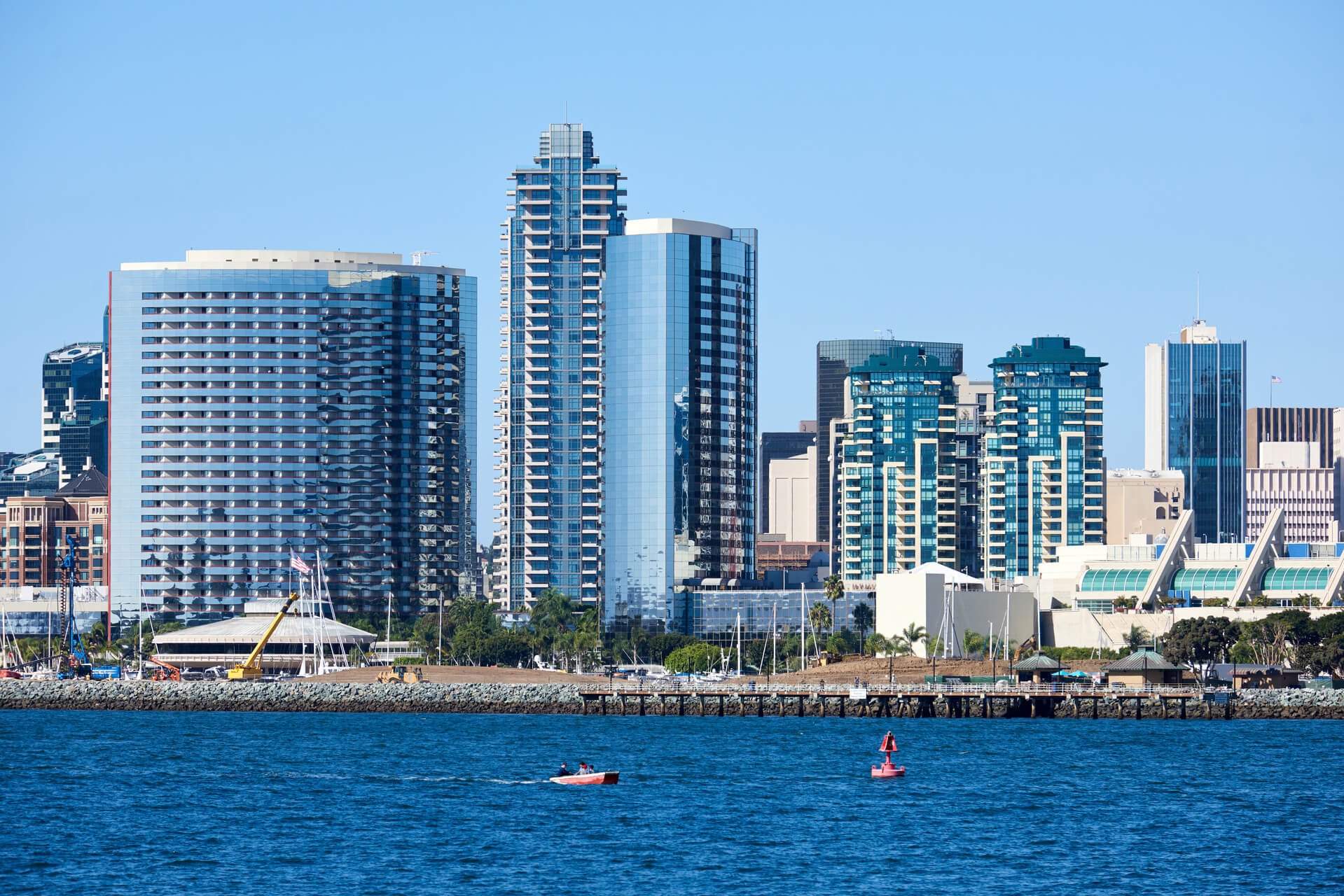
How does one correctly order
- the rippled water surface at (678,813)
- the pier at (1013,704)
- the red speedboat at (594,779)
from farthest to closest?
the pier at (1013,704)
the red speedboat at (594,779)
the rippled water surface at (678,813)

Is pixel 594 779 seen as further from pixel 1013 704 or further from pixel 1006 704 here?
pixel 1013 704

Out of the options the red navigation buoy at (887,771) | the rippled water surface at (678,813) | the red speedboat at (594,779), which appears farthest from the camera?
the red navigation buoy at (887,771)

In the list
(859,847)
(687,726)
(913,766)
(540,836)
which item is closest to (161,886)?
(540,836)

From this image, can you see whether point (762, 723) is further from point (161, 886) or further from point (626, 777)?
point (161, 886)

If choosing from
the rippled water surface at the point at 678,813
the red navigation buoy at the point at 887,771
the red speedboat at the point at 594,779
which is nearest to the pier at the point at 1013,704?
the rippled water surface at the point at 678,813

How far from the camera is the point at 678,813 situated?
117 meters

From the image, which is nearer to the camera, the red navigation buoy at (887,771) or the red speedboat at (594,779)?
the red speedboat at (594,779)

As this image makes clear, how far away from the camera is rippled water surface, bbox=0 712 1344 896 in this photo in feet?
309

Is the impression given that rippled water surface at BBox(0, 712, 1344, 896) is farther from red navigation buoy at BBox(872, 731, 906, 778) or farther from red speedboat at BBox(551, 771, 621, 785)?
→ red navigation buoy at BBox(872, 731, 906, 778)

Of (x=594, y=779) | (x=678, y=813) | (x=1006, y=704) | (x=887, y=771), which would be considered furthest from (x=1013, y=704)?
(x=678, y=813)

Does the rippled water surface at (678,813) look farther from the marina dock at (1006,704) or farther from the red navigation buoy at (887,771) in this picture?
the marina dock at (1006,704)

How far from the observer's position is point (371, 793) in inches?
4980

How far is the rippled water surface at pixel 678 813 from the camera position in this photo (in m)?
94.3

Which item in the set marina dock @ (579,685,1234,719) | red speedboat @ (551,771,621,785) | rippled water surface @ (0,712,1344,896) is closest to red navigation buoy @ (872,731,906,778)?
rippled water surface @ (0,712,1344,896)
